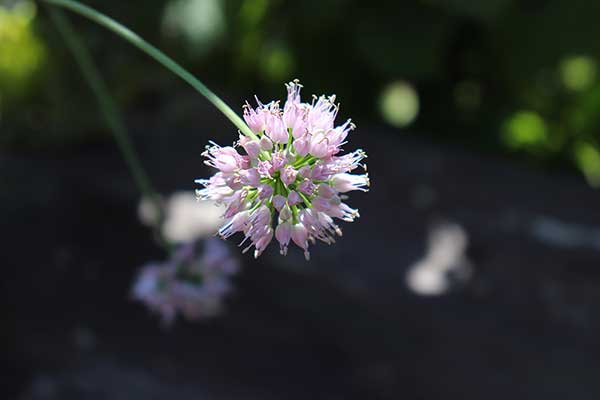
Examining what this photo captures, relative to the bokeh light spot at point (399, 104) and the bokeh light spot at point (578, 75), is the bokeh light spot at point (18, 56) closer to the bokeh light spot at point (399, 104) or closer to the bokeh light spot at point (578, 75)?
the bokeh light spot at point (399, 104)

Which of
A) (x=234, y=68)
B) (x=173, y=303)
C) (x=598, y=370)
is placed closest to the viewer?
(x=173, y=303)

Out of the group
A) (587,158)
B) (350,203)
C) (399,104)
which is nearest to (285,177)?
(350,203)

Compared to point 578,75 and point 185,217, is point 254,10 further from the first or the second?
point 578,75

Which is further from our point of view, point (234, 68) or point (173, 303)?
point (234, 68)

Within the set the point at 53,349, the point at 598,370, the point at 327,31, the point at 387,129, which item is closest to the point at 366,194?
the point at 387,129

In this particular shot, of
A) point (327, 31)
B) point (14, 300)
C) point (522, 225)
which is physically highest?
point (327, 31)

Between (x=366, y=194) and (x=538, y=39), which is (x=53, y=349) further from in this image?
(x=538, y=39)

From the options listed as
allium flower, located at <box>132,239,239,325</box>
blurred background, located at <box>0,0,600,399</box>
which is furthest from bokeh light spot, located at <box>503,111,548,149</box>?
allium flower, located at <box>132,239,239,325</box>
